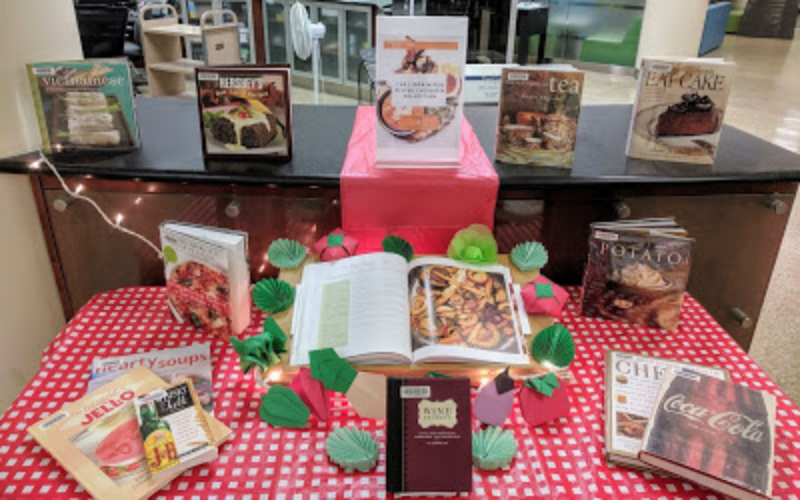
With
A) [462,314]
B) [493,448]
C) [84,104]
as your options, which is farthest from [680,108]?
[84,104]

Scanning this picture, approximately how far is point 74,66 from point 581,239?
1329 mm

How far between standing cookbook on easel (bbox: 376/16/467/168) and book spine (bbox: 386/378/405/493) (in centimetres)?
63

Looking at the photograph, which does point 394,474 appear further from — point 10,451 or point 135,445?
point 10,451

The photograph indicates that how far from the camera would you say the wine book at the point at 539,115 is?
4.92 feet

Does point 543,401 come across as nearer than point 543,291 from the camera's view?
Yes

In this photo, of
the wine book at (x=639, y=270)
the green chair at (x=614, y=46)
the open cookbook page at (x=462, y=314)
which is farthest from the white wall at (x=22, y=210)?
the green chair at (x=614, y=46)

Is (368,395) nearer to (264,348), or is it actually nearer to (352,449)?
(352,449)

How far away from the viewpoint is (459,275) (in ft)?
4.77

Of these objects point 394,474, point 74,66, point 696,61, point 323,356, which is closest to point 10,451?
point 323,356

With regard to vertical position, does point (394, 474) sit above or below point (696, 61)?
below

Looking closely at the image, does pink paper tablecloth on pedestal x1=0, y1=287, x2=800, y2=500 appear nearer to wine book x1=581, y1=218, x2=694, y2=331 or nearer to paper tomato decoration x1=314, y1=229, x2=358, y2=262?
wine book x1=581, y1=218, x2=694, y2=331

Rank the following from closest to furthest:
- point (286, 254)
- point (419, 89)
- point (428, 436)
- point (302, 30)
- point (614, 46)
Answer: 1. point (428, 436)
2. point (419, 89)
3. point (286, 254)
4. point (302, 30)
5. point (614, 46)

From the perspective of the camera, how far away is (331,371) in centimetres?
118

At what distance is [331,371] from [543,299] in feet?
1.65
